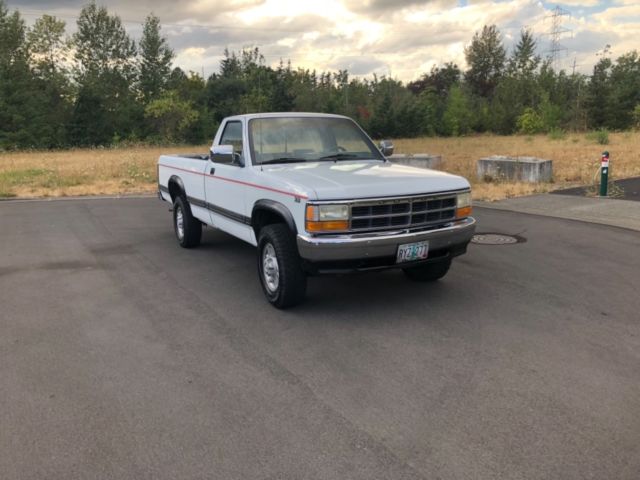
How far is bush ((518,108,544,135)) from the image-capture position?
52.5m

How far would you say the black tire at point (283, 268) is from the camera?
16.4ft

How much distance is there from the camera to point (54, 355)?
423 centimetres

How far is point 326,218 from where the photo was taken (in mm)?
4680

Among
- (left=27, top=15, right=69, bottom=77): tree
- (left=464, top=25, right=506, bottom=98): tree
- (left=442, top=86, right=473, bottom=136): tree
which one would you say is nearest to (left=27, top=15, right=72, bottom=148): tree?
(left=27, top=15, right=69, bottom=77): tree

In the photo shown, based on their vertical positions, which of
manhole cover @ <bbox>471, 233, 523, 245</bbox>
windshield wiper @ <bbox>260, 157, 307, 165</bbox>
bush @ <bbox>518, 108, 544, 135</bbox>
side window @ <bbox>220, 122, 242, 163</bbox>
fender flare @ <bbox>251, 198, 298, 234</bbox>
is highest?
bush @ <bbox>518, 108, 544, 135</bbox>

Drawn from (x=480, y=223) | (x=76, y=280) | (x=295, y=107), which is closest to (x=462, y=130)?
(x=295, y=107)

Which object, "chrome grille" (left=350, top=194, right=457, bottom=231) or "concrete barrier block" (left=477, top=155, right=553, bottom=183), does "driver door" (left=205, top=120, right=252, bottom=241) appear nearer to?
"chrome grille" (left=350, top=194, right=457, bottom=231)

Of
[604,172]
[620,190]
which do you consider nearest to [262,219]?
[604,172]

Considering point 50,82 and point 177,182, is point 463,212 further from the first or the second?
point 50,82

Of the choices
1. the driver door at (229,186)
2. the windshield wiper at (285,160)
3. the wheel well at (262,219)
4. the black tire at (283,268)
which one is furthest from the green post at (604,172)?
the black tire at (283,268)

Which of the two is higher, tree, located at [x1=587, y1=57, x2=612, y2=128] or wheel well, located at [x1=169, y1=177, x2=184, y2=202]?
Result: tree, located at [x1=587, y1=57, x2=612, y2=128]

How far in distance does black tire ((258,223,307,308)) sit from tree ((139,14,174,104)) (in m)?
59.0

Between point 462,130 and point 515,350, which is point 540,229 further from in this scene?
point 462,130

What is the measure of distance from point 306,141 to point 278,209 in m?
1.47
